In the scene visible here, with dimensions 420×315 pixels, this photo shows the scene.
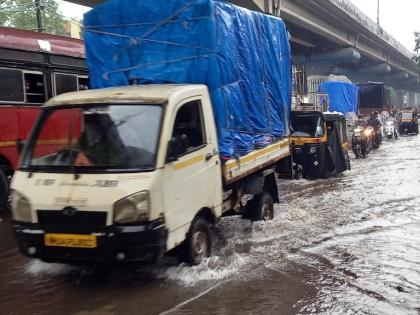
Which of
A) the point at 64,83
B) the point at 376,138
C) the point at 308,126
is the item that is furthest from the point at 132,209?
the point at 376,138

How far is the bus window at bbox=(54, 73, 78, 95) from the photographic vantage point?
34.1 feet

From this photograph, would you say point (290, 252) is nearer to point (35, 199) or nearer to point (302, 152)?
point (35, 199)

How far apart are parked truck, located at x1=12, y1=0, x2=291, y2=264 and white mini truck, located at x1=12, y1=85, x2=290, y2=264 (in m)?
0.01

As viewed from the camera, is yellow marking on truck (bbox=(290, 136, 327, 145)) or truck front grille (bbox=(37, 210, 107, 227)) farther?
yellow marking on truck (bbox=(290, 136, 327, 145))

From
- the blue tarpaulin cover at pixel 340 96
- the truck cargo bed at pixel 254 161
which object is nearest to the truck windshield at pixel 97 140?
the truck cargo bed at pixel 254 161

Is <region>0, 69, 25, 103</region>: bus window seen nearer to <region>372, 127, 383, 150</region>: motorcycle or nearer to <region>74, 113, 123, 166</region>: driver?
<region>74, 113, 123, 166</region>: driver

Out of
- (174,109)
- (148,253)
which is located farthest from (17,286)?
(174,109)

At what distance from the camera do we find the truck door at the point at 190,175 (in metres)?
4.85

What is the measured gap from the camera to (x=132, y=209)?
176 inches

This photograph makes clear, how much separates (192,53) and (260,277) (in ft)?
9.10

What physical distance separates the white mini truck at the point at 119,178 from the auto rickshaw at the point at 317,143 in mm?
7845

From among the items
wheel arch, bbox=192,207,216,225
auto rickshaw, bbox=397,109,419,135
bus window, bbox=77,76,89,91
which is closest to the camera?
wheel arch, bbox=192,207,216,225

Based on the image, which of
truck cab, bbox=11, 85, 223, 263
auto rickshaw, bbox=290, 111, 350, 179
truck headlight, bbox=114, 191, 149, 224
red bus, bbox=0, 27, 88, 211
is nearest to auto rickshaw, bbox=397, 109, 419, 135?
auto rickshaw, bbox=290, 111, 350, 179

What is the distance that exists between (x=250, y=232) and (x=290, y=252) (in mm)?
1079
